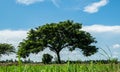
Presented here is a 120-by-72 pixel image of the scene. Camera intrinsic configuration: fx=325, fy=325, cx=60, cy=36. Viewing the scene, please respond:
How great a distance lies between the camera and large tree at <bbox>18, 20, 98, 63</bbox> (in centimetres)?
6938

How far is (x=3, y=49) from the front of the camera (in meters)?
86.9

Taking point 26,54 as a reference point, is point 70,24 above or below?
above

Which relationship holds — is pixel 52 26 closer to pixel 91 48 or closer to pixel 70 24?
pixel 70 24

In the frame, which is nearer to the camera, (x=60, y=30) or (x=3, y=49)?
(x=60, y=30)

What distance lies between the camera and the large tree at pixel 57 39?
2731 inches

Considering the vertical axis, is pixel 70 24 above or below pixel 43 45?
above

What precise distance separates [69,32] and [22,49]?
11.0 m

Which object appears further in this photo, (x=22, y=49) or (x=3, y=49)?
(x=3, y=49)

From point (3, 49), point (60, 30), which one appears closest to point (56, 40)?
point (60, 30)

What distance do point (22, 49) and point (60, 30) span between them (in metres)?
9.43

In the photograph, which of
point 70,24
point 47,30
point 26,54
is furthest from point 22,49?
point 70,24

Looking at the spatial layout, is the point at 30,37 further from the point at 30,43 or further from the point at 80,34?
the point at 80,34

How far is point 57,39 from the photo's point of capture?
228 ft

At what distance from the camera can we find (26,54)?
234 feet
